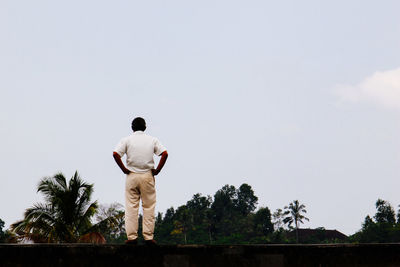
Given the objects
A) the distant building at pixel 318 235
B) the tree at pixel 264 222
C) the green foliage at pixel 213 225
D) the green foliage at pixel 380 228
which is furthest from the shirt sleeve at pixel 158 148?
the tree at pixel 264 222

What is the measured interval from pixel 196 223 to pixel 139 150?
122483 mm

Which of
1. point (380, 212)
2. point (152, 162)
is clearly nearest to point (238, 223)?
point (380, 212)

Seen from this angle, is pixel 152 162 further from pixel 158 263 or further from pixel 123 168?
pixel 158 263

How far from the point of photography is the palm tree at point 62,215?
20.8 meters

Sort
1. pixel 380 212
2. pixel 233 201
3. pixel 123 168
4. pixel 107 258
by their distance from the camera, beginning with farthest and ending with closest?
1. pixel 233 201
2. pixel 380 212
3. pixel 123 168
4. pixel 107 258

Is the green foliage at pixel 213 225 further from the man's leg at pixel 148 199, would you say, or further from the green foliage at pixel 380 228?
the man's leg at pixel 148 199

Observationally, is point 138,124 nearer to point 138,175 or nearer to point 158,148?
point 158,148

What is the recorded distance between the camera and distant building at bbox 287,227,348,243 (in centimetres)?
11856

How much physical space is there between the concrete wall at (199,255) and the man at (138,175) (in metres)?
0.86

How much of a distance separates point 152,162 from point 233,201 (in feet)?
493

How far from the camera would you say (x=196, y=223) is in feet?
419

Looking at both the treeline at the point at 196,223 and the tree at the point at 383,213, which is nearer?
the treeline at the point at 196,223

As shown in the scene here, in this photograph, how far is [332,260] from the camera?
6.44 m

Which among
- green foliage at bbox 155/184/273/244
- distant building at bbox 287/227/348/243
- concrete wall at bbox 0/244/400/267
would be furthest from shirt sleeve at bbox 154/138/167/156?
distant building at bbox 287/227/348/243
